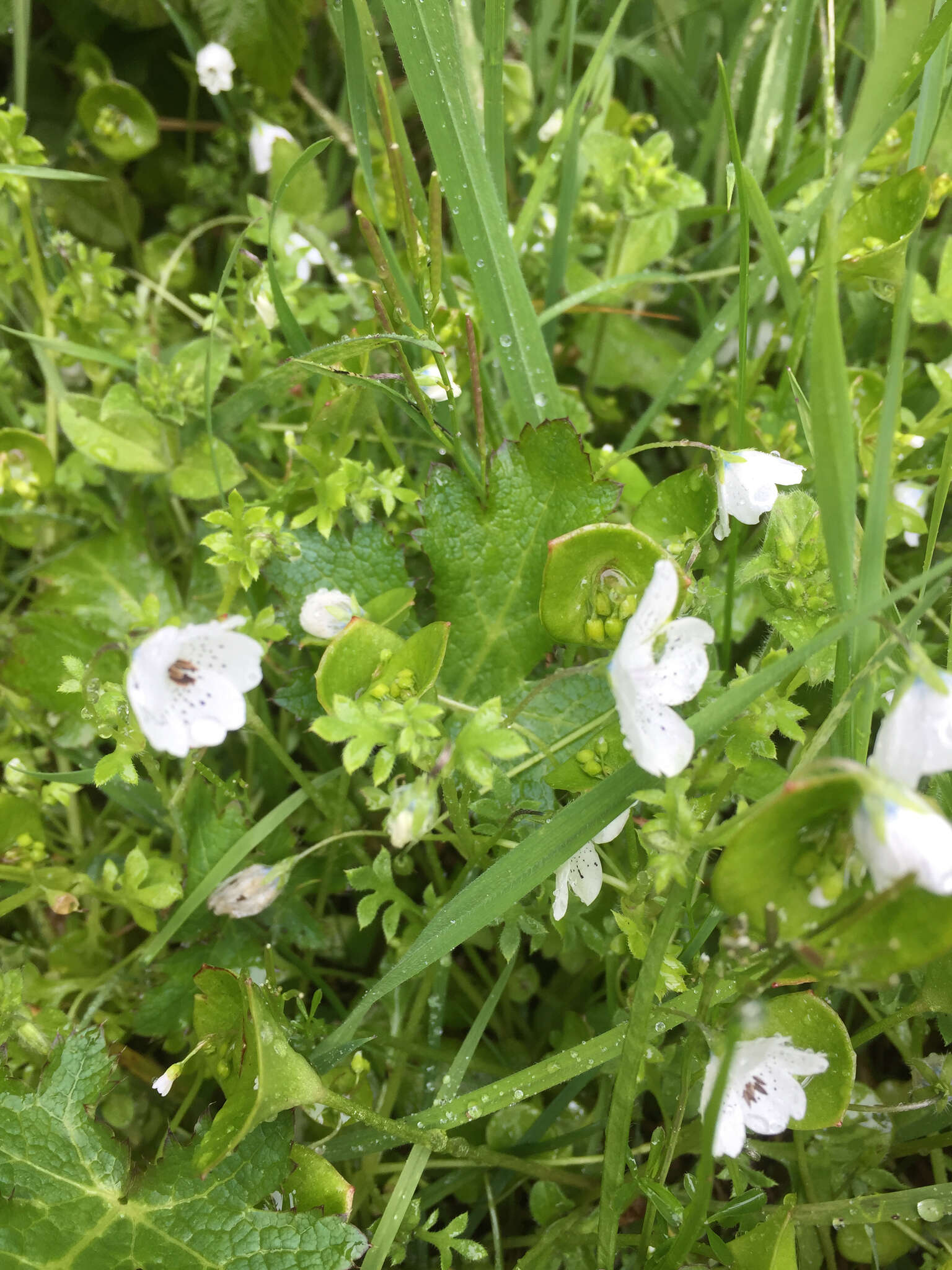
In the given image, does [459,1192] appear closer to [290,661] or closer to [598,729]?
[598,729]

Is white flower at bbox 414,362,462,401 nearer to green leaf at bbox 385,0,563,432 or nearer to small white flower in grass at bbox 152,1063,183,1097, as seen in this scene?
green leaf at bbox 385,0,563,432

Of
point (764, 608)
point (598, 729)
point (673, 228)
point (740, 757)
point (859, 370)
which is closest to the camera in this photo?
point (740, 757)

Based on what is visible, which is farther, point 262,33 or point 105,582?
point 262,33

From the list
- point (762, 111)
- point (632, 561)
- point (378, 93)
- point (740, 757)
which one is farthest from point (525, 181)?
point (740, 757)

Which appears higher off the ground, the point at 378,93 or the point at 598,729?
the point at 378,93

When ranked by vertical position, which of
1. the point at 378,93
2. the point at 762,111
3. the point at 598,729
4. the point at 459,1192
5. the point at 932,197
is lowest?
the point at 459,1192

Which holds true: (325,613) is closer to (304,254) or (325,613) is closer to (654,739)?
(654,739)

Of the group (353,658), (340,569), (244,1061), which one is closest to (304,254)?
(340,569)
